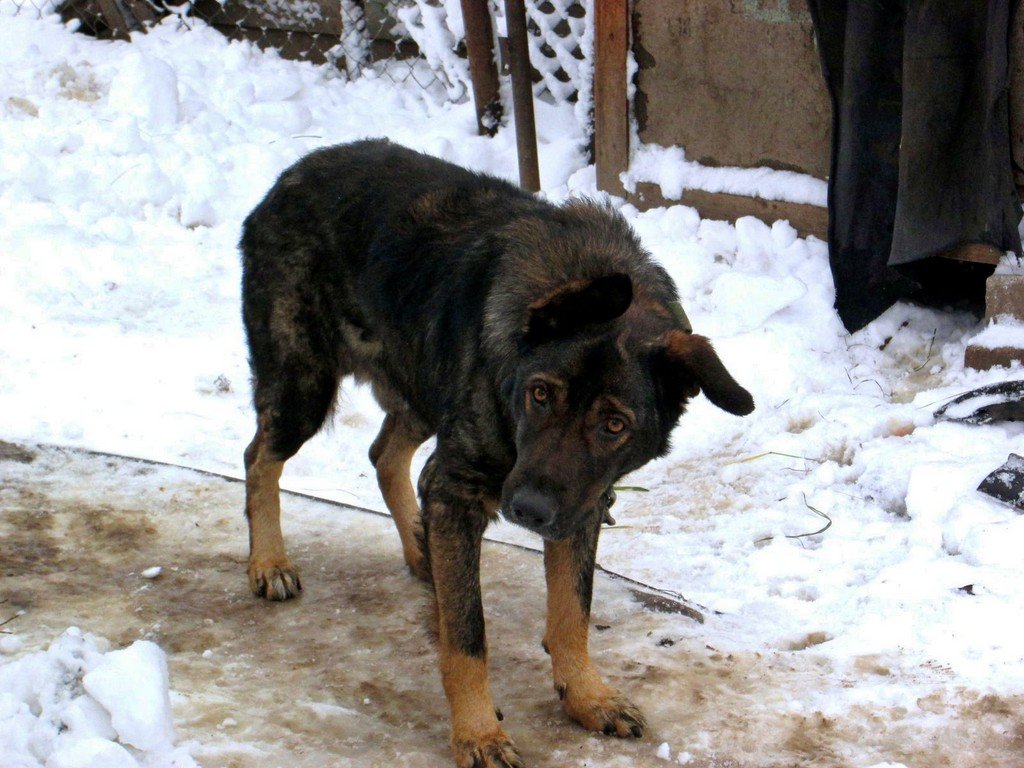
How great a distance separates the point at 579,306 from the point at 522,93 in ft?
18.4

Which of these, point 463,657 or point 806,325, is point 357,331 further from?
point 806,325

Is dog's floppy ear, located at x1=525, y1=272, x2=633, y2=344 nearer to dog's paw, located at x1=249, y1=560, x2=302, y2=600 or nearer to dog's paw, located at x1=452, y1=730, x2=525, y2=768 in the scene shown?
dog's paw, located at x1=452, y1=730, x2=525, y2=768

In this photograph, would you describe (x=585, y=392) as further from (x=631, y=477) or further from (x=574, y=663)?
(x=631, y=477)

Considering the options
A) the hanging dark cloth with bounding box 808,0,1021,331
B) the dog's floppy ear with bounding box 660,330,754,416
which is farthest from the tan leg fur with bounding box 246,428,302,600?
the hanging dark cloth with bounding box 808,0,1021,331

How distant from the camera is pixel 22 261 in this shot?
7.95m

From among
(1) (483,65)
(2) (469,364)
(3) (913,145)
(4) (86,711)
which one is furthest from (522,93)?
(4) (86,711)

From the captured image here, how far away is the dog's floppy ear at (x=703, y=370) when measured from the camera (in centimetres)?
333

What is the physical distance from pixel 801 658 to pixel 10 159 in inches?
304

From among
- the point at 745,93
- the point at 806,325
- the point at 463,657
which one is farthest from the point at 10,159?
the point at 463,657

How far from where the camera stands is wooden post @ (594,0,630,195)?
26.4ft

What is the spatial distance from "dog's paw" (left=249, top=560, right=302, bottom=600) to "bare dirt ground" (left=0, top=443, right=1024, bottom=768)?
0.19 feet

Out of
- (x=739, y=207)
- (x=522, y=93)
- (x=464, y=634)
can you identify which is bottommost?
(x=739, y=207)

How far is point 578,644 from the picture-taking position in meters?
3.77

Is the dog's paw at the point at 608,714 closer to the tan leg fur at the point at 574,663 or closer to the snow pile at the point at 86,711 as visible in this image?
the tan leg fur at the point at 574,663
